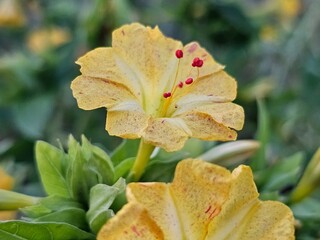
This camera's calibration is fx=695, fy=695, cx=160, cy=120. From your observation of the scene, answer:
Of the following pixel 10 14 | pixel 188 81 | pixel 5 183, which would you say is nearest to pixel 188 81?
pixel 188 81

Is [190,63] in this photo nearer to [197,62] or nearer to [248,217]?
[197,62]

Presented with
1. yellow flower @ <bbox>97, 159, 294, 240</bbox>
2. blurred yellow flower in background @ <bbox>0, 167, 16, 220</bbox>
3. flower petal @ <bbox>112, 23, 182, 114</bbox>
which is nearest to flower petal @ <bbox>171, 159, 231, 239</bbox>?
yellow flower @ <bbox>97, 159, 294, 240</bbox>

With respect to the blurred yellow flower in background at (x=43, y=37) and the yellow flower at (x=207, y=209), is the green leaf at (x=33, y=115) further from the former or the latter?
the yellow flower at (x=207, y=209)

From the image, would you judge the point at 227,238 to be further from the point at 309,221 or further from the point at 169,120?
the point at 309,221

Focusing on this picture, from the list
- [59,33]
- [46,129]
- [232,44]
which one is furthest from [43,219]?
[59,33]

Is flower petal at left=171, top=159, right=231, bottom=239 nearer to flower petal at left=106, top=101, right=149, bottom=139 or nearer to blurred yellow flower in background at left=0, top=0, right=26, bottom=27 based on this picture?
flower petal at left=106, top=101, right=149, bottom=139
